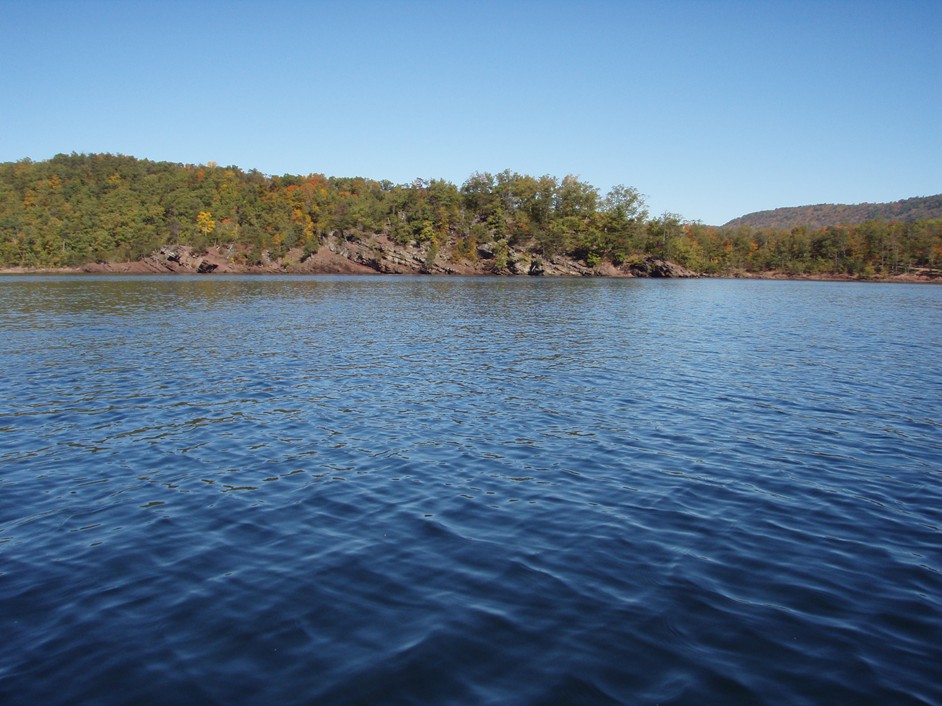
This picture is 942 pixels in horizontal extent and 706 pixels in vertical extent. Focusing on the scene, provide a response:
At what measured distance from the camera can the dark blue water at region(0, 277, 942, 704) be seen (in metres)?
6.57

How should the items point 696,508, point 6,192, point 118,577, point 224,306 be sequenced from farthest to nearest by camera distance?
point 6,192 < point 224,306 < point 696,508 < point 118,577

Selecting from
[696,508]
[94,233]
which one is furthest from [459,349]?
[94,233]

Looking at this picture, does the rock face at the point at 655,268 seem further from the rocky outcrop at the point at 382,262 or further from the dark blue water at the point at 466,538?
the dark blue water at the point at 466,538

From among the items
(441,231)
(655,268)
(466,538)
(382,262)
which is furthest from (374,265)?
(466,538)

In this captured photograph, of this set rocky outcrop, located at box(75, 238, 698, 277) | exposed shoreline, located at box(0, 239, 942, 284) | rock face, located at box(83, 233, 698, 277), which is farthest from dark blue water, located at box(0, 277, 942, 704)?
rock face, located at box(83, 233, 698, 277)

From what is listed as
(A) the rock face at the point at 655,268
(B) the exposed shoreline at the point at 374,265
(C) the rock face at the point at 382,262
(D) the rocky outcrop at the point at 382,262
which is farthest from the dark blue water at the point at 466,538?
(A) the rock face at the point at 655,268

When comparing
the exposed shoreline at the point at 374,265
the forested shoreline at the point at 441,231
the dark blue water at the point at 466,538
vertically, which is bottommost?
the dark blue water at the point at 466,538

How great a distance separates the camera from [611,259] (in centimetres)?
17888

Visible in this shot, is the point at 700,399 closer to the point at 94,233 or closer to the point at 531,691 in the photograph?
the point at 531,691

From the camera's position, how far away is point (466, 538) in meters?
9.96

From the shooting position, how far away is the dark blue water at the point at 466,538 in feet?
21.6

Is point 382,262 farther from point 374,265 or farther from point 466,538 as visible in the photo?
point 466,538

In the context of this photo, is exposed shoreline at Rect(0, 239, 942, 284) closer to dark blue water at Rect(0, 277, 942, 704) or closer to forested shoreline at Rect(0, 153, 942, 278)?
forested shoreline at Rect(0, 153, 942, 278)

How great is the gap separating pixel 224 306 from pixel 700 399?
47474mm
